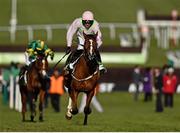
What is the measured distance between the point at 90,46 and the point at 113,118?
7.42m

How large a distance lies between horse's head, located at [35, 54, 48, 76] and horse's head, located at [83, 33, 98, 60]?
440 cm

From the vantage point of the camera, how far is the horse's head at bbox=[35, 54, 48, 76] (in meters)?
22.0

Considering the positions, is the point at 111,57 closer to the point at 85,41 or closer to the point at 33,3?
the point at 33,3

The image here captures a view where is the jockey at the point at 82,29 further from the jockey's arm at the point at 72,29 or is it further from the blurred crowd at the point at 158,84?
the blurred crowd at the point at 158,84

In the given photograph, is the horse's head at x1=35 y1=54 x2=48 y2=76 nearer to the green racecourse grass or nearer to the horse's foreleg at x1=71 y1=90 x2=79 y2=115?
the green racecourse grass

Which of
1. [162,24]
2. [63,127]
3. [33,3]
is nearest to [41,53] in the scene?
[63,127]

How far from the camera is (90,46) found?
17406 millimetres

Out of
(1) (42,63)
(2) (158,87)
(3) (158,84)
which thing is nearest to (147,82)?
(2) (158,87)

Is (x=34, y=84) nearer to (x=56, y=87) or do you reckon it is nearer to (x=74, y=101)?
(x=74, y=101)

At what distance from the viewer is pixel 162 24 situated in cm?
4497

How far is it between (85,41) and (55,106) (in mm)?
12661

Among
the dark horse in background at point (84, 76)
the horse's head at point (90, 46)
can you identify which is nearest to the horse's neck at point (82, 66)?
the dark horse in background at point (84, 76)

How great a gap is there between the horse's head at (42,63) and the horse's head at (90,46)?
173 inches

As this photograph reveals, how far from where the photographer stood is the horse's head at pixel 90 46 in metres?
17.4
